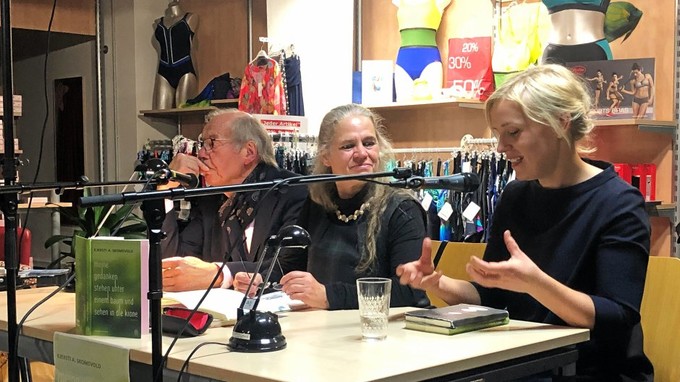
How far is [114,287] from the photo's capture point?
1898mm

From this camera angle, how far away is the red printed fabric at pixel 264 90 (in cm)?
480

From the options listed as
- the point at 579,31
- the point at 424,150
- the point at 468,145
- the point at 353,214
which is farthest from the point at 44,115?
the point at 353,214

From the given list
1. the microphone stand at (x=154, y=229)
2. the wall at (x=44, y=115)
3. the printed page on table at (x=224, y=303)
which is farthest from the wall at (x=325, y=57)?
the microphone stand at (x=154, y=229)

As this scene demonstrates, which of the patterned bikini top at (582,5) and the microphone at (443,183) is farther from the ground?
the patterned bikini top at (582,5)

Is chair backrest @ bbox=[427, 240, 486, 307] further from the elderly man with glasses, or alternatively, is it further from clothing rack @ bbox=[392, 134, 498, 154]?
clothing rack @ bbox=[392, 134, 498, 154]

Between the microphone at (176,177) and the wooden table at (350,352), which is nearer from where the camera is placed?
the wooden table at (350,352)

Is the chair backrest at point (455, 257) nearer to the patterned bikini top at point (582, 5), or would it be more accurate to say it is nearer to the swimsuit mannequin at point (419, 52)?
the patterned bikini top at point (582, 5)

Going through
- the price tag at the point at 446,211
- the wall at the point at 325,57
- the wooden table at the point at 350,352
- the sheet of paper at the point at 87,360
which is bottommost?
the sheet of paper at the point at 87,360

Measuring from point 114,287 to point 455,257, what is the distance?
124 centimetres

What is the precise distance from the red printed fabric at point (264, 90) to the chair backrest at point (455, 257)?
7.15 ft

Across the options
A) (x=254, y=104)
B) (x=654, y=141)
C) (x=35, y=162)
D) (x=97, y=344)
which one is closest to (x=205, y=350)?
(x=97, y=344)

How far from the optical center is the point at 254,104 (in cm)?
491

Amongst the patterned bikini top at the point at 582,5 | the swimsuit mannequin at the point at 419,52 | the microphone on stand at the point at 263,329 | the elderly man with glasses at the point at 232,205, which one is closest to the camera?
the microphone on stand at the point at 263,329

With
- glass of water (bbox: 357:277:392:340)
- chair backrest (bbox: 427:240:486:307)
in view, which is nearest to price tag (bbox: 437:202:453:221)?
chair backrest (bbox: 427:240:486:307)
